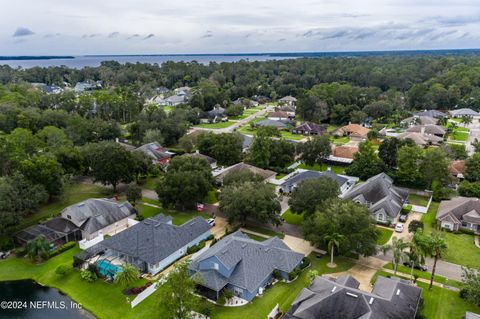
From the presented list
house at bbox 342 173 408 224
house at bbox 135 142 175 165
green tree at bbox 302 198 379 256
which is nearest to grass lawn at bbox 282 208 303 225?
house at bbox 342 173 408 224

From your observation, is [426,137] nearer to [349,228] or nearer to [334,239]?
[349,228]

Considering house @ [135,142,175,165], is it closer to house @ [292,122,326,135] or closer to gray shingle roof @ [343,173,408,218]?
gray shingle roof @ [343,173,408,218]

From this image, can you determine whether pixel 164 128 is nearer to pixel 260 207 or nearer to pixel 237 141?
pixel 237 141

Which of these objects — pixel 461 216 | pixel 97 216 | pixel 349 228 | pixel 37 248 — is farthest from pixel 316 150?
pixel 37 248

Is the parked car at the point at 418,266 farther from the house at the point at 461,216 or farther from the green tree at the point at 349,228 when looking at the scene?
the house at the point at 461,216

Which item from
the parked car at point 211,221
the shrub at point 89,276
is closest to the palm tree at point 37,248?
the shrub at point 89,276

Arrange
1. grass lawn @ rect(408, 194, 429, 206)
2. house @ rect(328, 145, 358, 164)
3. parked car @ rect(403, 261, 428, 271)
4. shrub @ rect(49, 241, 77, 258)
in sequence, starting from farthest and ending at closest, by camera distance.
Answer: house @ rect(328, 145, 358, 164) → grass lawn @ rect(408, 194, 429, 206) → shrub @ rect(49, 241, 77, 258) → parked car @ rect(403, 261, 428, 271)
